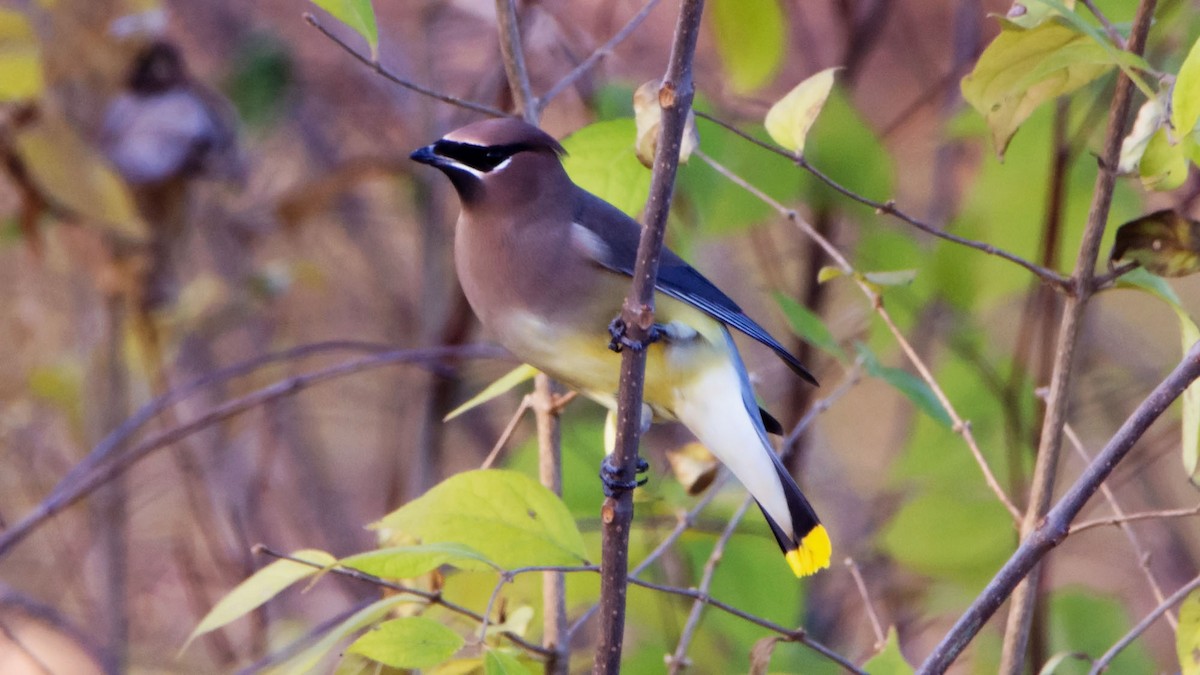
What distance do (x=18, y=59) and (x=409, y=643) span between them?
4.09 ft

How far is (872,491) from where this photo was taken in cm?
333

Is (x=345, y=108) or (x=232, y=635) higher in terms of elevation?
(x=345, y=108)

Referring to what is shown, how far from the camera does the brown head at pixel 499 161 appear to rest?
1.40 metres

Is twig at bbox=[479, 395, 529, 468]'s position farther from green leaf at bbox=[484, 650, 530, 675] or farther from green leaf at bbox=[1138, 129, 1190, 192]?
green leaf at bbox=[1138, 129, 1190, 192]

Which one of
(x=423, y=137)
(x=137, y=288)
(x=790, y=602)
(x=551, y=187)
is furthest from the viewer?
(x=423, y=137)

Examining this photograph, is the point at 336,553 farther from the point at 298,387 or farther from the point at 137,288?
the point at 298,387

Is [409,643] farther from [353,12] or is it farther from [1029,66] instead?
[1029,66]

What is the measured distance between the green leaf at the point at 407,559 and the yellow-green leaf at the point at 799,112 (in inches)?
18.9

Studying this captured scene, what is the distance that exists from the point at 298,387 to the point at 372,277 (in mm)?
1847

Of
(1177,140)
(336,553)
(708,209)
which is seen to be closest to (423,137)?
(336,553)

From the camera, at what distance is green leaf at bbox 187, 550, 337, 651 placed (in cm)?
104

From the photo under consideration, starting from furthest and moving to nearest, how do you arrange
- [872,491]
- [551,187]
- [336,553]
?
[872,491] → [336,553] → [551,187]

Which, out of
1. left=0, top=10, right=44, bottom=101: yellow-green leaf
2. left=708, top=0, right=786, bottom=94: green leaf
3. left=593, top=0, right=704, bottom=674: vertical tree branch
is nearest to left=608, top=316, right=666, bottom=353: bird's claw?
left=593, top=0, right=704, bottom=674: vertical tree branch

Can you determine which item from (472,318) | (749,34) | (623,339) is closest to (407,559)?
(623,339)
